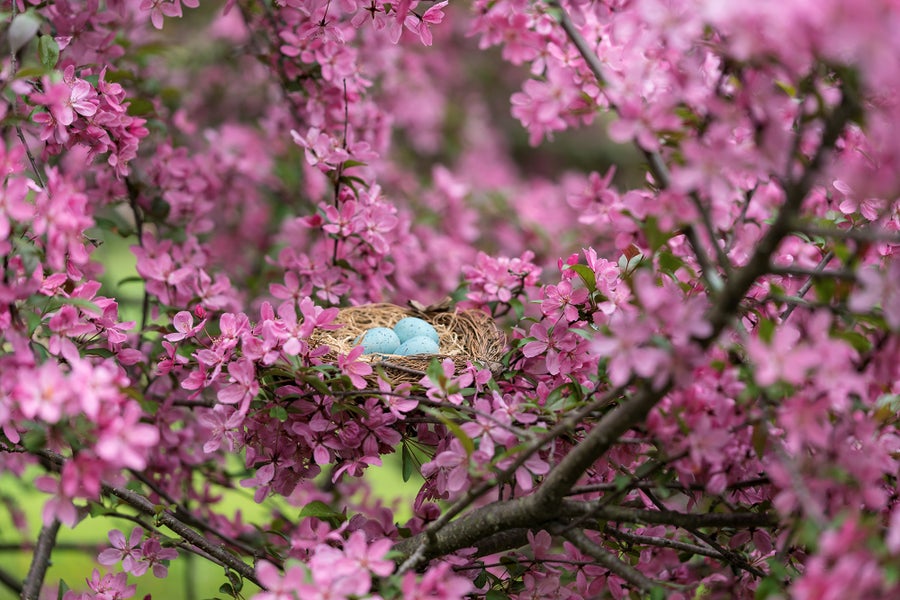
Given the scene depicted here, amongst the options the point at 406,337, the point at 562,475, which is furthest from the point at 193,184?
the point at 562,475

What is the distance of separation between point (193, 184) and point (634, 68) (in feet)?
4.48

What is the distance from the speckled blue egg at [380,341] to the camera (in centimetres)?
180

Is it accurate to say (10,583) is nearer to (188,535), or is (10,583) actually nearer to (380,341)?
(188,535)

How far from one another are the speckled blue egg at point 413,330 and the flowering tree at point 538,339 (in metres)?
0.13

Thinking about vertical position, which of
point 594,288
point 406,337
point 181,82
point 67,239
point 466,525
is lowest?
point 181,82

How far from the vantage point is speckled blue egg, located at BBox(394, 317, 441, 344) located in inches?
73.2

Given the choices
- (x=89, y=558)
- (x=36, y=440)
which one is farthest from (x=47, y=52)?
(x=89, y=558)

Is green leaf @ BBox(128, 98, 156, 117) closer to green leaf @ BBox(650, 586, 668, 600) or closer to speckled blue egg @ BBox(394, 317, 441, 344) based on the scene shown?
speckled blue egg @ BBox(394, 317, 441, 344)

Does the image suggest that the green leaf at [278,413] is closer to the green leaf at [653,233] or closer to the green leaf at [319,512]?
the green leaf at [319,512]

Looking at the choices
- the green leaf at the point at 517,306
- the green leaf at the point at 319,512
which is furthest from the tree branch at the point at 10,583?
the green leaf at the point at 517,306

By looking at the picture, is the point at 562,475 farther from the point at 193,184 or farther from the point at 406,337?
the point at 193,184

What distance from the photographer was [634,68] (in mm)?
1039

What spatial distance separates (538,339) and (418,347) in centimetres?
34

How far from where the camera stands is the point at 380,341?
181cm
